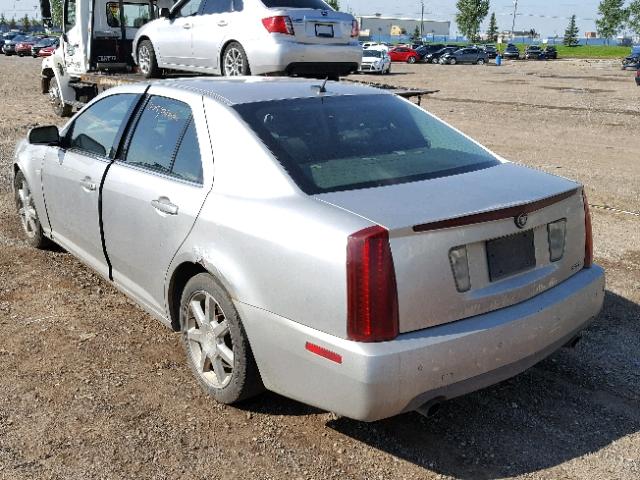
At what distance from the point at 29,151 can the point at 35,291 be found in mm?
1174

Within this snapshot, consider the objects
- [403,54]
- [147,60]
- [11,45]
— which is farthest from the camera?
[403,54]

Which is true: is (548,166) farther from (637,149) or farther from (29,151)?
(29,151)

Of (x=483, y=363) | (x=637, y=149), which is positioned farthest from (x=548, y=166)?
(x=483, y=363)

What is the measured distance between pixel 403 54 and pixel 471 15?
164ft

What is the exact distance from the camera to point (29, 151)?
539cm

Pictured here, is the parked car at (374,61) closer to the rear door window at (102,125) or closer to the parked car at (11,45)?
the parked car at (11,45)

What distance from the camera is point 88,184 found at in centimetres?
432

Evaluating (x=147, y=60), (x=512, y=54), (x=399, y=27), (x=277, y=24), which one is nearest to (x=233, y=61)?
(x=277, y=24)

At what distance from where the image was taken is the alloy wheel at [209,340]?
334 centimetres

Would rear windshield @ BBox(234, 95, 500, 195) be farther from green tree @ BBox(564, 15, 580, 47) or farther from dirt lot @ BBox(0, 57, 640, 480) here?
green tree @ BBox(564, 15, 580, 47)

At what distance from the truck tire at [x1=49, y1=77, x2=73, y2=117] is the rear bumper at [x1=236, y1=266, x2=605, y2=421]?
1241 centimetres

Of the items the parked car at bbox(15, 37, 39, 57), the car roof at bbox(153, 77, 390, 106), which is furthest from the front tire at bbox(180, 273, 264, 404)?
the parked car at bbox(15, 37, 39, 57)

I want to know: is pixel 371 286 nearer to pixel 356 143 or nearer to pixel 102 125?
pixel 356 143

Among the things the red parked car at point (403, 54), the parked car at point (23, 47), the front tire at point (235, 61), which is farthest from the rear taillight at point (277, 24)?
the parked car at point (23, 47)
